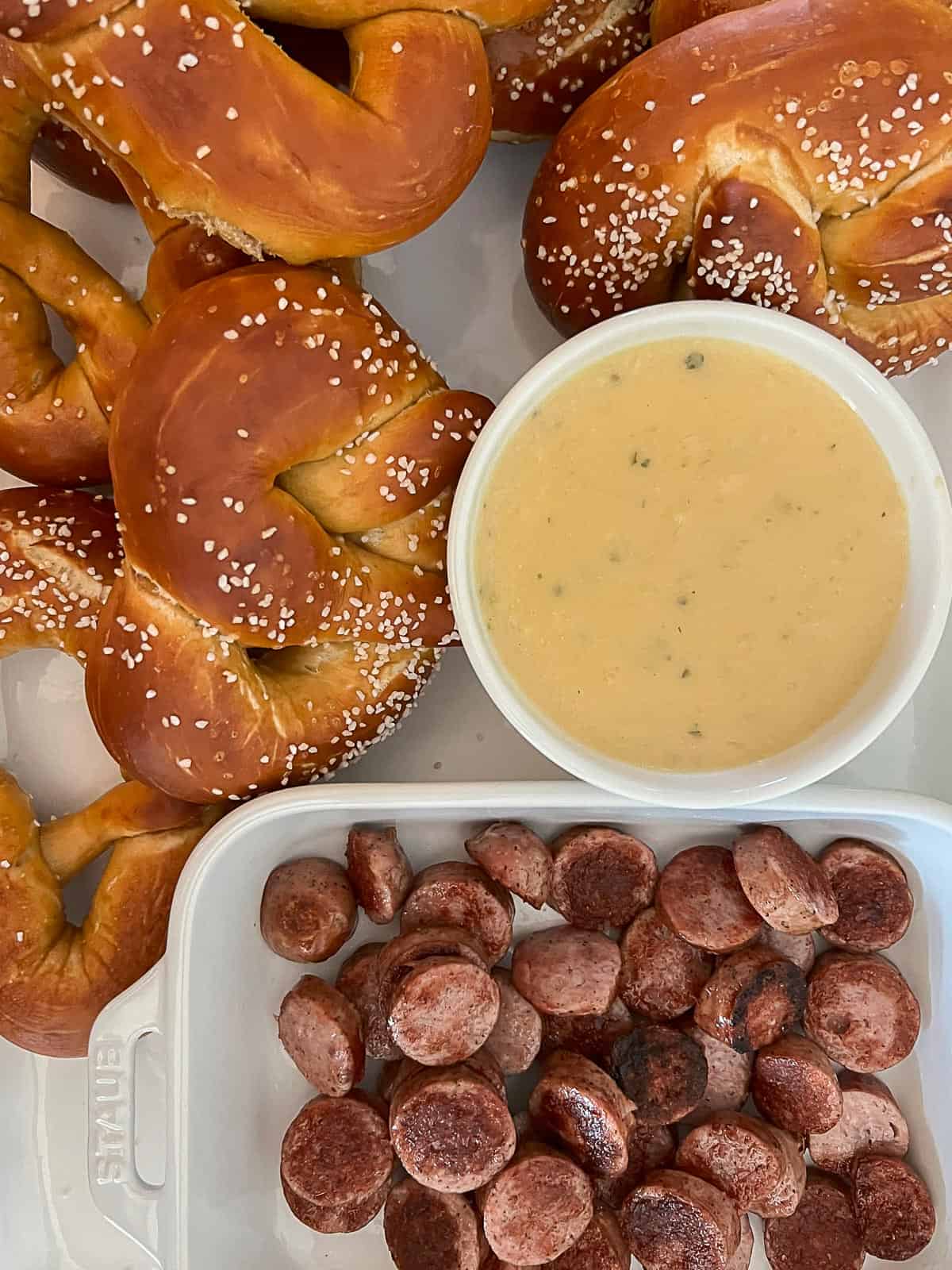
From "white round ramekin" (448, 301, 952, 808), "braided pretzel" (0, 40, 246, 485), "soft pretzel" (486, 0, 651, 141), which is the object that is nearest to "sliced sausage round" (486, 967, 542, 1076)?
"white round ramekin" (448, 301, 952, 808)

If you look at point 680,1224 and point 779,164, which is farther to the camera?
point 680,1224

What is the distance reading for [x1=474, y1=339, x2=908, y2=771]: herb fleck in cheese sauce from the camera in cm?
95

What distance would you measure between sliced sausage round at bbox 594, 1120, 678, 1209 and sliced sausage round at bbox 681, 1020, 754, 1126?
1.8 inches

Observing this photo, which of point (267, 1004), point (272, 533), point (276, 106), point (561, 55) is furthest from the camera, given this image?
point (267, 1004)

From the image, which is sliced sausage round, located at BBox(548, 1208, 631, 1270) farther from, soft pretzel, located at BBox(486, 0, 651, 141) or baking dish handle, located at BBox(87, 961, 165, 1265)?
soft pretzel, located at BBox(486, 0, 651, 141)

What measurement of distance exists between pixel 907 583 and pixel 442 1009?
23.0 inches

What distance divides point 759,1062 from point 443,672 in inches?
20.9

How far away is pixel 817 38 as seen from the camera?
98 centimetres

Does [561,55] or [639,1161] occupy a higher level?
[561,55]

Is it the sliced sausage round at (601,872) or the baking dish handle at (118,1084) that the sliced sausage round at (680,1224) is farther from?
the baking dish handle at (118,1084)

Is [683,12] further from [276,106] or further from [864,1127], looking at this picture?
[864,1127]

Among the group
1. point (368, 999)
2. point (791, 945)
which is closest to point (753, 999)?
point (791, 945)

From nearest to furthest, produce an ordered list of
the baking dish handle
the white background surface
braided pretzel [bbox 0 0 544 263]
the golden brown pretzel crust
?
1. braided pretzel [bbox 0 0 544 263]
2. the golden brown pretzel crust
3. the baking dish handle
4. the white background surface

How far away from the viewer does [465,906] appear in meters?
1.18
